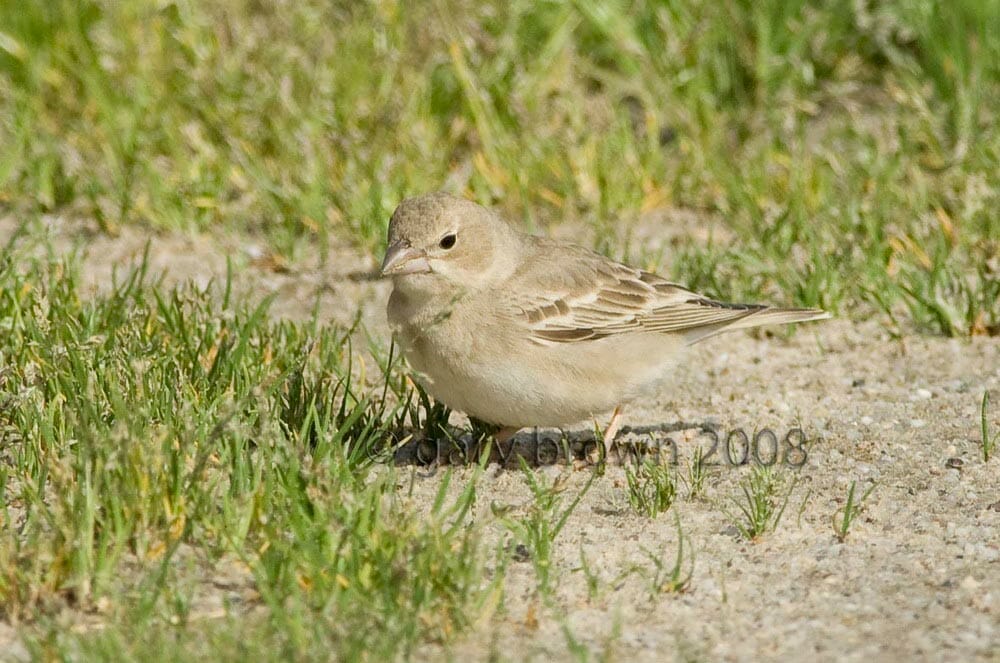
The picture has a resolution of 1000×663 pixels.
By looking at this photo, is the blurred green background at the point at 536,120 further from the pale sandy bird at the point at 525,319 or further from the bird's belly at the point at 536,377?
the bird's belly at the point at 536,377

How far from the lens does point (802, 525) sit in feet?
16.8

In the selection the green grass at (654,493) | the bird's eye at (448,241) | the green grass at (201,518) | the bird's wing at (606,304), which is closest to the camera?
the green grass at (201,518)

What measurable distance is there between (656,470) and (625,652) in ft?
3.84

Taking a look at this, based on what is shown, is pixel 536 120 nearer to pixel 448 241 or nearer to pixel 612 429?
pixel 448 241

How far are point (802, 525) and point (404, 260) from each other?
186 cm

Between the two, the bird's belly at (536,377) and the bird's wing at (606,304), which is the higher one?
the bird's wing at (606,304)

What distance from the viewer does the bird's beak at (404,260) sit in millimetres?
5680

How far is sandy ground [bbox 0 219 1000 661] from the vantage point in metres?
4.27

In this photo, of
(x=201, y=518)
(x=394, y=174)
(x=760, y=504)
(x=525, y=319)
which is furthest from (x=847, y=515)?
(x=394, y=174)

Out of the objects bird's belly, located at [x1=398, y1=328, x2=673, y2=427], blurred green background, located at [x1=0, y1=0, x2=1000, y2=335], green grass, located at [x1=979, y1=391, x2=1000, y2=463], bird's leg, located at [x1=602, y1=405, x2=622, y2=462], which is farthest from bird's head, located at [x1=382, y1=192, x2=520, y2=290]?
green grass, located at [x1=979, y1=391, x2=1000, y2=463]

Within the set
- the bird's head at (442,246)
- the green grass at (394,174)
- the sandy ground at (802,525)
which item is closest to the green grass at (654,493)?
the sandy ground at (802,525)

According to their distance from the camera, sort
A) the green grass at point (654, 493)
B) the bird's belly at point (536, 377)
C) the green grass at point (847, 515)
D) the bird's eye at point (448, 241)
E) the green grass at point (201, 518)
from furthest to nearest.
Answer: the bird's eye at point (448, 241) → the bird's belly at point (536, 377) → the green grass at point (654, 493) → the green grass at point (847, 515) → the green grass at point (201, 518)

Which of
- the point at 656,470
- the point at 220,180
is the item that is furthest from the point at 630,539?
the point at 220,180

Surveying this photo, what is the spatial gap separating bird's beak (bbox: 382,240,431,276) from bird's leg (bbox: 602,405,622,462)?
103 cm
